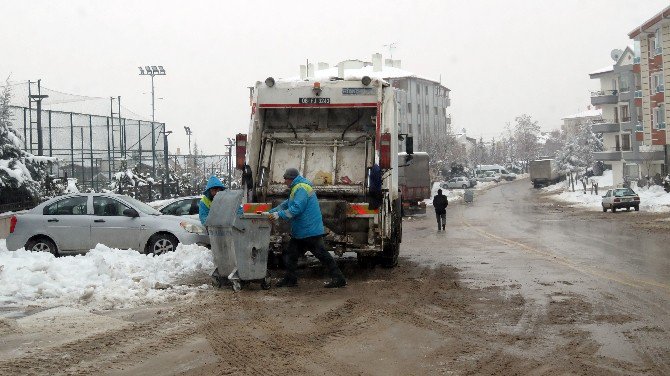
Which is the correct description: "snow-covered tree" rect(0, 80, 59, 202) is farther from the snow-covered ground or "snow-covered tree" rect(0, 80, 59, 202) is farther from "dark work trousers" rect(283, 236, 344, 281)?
the snow-covered ground

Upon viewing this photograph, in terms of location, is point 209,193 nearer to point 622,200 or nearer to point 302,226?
point 302,226

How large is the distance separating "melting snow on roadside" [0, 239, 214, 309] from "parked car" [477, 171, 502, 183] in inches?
3501

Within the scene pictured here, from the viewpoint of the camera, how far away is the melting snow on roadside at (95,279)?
10.4m

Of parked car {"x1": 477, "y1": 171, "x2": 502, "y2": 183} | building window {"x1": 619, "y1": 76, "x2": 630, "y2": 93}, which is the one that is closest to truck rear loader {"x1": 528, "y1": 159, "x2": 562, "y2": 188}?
building window {"x1": 619, "y1": 76, "x2": 630, "y2": 93}

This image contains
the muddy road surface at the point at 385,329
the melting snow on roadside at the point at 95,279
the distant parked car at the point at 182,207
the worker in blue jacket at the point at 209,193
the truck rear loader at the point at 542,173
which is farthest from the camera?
the truck rear loader at the point at 542,173

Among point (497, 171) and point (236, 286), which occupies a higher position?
point (497, 171)

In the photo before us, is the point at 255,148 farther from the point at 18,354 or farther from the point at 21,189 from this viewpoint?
the point at 21,189

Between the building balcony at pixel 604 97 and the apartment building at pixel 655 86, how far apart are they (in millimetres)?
15831

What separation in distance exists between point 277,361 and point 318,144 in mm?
7470

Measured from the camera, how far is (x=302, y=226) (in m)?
11.7

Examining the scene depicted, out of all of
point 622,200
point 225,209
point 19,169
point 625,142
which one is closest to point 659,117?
point 625,142

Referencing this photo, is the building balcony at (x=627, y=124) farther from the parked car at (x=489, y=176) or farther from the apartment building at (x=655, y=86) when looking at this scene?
the parked car at (x=489, y=176)

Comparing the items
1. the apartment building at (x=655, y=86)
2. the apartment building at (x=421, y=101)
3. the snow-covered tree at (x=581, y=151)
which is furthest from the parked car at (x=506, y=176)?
the apartment building at (x=655, y=86)

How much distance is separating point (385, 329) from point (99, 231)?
903 centimetres
